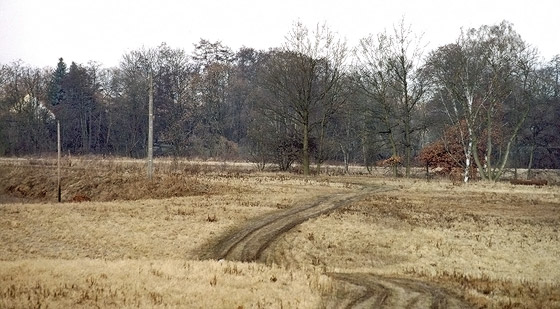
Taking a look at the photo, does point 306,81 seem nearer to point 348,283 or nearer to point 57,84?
point 348,283

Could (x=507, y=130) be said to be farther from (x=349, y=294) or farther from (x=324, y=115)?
(x=349, y=294)

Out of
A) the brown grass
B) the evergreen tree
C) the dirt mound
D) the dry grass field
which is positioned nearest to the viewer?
the dry grass field

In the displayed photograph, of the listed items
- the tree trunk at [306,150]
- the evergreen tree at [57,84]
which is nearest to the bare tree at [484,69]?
the tree trunk at [306,150]

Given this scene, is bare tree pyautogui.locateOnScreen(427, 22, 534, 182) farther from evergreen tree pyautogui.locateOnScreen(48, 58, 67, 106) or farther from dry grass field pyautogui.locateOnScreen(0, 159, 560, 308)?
evergreen tree pyautogui.locateOnScreen(48, 58, 67, 106)

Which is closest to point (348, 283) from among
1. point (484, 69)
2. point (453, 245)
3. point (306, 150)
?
point (453, 245)

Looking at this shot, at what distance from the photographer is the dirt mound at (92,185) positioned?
29.1m

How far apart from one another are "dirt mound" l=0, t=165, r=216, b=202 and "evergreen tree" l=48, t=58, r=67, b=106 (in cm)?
3884

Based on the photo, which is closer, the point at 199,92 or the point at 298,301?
the point at 298,301

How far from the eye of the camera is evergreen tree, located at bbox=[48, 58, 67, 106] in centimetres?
7631

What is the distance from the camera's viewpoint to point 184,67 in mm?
73125

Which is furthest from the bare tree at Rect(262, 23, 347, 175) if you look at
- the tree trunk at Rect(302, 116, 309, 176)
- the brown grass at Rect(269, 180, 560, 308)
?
the brown grass at Rect(269, 180, 560, 308)

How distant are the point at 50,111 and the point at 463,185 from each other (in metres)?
64.3

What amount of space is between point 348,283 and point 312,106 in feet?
104

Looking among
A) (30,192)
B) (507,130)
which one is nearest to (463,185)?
(507,130)
